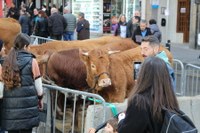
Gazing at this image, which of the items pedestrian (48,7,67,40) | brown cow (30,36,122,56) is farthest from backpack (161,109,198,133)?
pedestrian (48,7,67,40)

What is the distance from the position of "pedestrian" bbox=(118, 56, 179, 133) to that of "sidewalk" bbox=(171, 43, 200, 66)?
1363 cm

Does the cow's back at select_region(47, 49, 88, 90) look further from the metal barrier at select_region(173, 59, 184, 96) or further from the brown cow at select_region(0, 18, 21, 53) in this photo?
the brown cow at select_region(0, 18, 21, 53)

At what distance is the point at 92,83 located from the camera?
6.62m

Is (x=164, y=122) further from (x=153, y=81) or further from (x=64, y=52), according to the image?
(x=64, y=52)

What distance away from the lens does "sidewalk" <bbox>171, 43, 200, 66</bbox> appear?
1767cm

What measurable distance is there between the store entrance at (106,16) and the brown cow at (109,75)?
1973 cm

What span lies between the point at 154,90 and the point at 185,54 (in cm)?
1675

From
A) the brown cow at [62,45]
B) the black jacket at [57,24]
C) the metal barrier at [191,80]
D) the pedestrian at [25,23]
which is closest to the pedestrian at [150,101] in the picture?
the metal barrier at [191,80]

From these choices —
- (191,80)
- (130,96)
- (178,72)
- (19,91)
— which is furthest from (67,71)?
(130,96)

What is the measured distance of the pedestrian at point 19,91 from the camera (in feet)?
17.3

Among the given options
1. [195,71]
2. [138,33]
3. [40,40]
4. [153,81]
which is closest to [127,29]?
[40,40]

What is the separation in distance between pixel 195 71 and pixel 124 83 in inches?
86.8

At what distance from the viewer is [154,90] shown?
3322mm

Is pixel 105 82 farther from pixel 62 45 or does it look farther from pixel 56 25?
pixel 56 25
